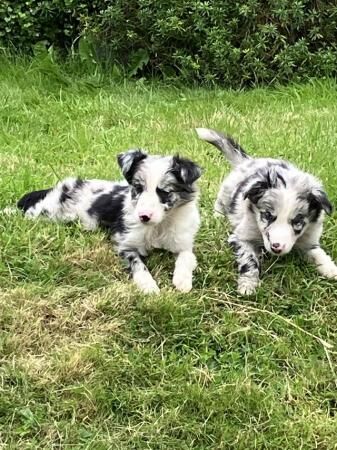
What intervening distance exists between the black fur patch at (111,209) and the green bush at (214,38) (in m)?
4.09

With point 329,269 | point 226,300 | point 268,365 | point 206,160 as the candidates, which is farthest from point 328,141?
point 268,365

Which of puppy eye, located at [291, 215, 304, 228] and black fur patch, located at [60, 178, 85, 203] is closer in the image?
puppy eye, located at [291, 215, 304, 228]

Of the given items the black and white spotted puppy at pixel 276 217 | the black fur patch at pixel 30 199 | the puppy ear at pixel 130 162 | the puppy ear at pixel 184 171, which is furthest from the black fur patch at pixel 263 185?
the black fur patch at pixel 30 199

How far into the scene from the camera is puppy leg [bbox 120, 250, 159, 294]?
190 inches

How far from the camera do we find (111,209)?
5465 mm

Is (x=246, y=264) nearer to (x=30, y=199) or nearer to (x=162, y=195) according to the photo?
(x=162, y=195)

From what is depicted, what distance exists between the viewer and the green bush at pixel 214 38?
9.18 metres

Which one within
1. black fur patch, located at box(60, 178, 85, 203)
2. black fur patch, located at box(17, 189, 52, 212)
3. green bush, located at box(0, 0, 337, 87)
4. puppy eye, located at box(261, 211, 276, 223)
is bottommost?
green bush, located at box(0, 0, 337, 87)

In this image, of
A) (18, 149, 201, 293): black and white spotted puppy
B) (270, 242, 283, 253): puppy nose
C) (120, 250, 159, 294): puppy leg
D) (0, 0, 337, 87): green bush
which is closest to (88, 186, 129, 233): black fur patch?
(18, 149, 201, 293): black and white spotted puppy

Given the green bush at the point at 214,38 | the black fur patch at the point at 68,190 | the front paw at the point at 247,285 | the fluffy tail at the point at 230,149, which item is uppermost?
the fluffy tail at the point at 230,149

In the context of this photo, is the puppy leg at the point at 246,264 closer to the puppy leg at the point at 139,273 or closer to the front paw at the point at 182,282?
the front paw at the point at 182,282

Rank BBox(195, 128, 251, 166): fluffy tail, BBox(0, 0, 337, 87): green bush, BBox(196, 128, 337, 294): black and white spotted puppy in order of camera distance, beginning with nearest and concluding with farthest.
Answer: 1. BBox(196, 128, 337, 294): black and white spotted puppy
2. BBox(195, 128, 251, 166): fluffy tail
3. BBox(0, 0, 337, 87): green bush

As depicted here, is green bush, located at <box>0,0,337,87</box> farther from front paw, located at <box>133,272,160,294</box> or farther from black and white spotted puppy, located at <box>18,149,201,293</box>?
front paw, located at <box>133,272,160,294</box>

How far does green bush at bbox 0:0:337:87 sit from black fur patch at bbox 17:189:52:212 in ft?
13.2
